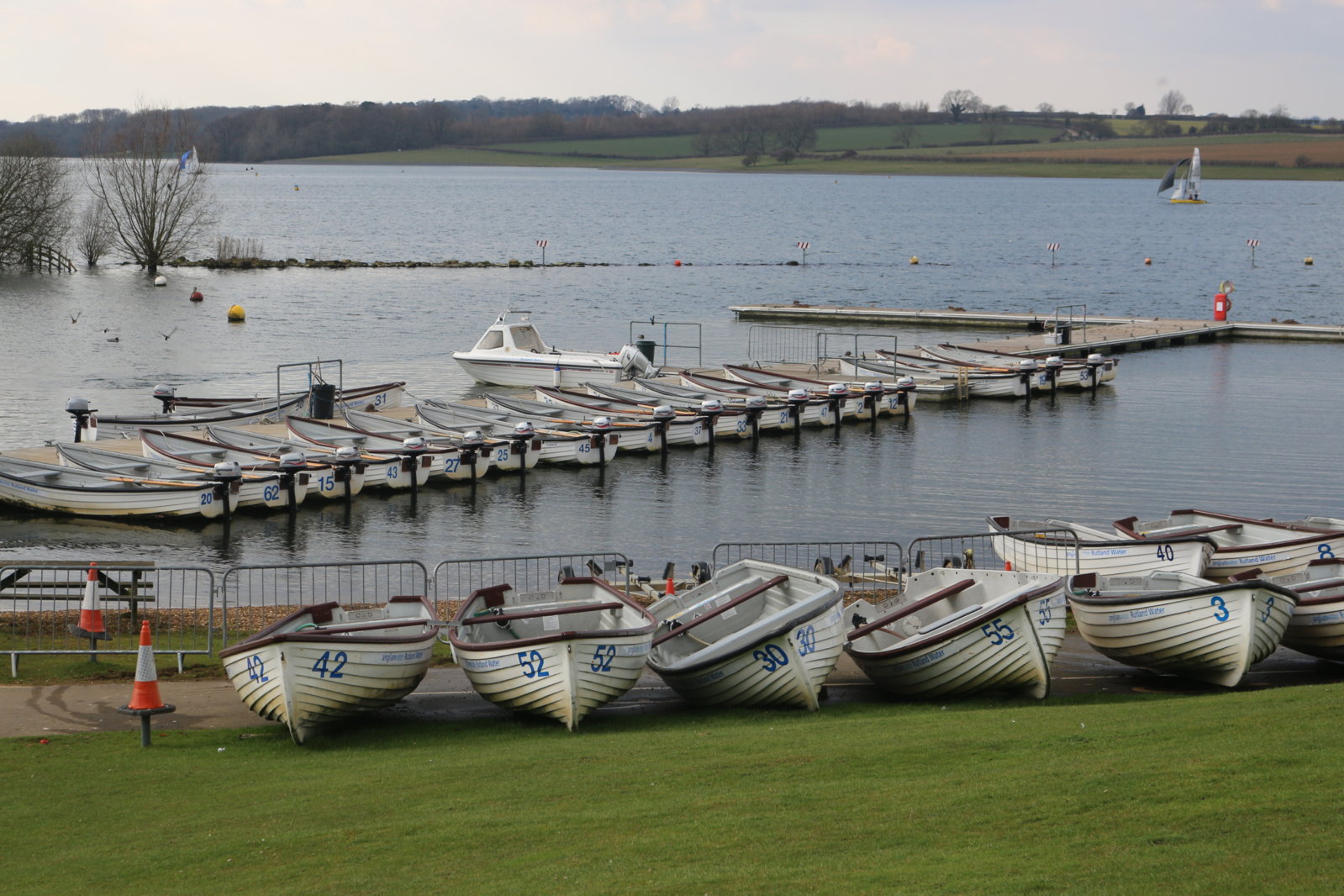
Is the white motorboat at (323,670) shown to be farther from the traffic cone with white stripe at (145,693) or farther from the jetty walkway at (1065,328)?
the jetty walkway at (1065,328)

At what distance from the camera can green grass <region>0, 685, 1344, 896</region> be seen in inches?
338

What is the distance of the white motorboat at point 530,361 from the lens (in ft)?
151

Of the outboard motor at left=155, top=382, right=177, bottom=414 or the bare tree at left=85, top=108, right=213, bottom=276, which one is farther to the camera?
the bare tree at left=85, top=108, right=213, bottom=276

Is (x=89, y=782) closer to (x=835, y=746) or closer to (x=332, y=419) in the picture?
(x=835, y=746)

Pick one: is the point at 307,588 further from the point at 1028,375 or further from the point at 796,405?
the point at 1028,375

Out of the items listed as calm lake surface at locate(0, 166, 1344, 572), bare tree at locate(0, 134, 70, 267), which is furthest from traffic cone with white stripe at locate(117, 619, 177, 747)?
bare tree at locate(0, 134, 70, 267)

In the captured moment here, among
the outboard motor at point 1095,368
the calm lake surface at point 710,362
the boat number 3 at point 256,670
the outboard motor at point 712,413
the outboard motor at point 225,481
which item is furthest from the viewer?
the outboard motor at point 1095,368

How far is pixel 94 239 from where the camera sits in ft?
349

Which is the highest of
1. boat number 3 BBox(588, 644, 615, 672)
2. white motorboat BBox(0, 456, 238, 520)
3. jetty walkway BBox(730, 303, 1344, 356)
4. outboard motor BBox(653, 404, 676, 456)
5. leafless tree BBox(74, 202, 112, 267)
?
leafless tree BBox(74, 202, 112, 267)

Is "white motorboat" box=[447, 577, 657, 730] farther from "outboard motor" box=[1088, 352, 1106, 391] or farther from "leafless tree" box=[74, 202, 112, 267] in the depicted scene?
"leafless tree" box=[74, 202, 112, 267]

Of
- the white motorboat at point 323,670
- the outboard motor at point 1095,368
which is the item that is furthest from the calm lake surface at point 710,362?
the white motorboat at point 323,670

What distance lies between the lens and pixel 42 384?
5128 cm

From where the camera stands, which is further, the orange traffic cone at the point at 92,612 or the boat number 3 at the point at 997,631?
the orange traffic cone at the point at 92,612

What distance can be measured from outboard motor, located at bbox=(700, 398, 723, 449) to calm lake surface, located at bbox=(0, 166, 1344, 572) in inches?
31.8
